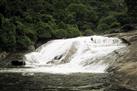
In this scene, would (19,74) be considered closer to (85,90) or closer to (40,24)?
(85,90)

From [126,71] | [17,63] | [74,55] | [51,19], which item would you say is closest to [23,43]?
[17,63]

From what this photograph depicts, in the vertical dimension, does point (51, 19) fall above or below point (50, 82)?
above

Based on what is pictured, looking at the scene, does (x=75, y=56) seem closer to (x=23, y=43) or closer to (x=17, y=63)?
(x=17, y=63)

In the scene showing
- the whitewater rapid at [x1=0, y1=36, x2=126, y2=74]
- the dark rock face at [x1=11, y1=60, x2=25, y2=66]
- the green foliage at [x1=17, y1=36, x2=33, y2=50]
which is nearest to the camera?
the whitewater rapid at [x1=0, y1=36, x2=126, y2=74]

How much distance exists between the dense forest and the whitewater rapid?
438cm

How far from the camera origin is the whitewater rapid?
39631mm

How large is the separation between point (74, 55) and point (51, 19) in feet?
79.4

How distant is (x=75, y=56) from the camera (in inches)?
1829

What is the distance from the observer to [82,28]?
81438 mm

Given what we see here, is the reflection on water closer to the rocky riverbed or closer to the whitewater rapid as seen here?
the rocky riverbed

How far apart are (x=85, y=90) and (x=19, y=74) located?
10.6m

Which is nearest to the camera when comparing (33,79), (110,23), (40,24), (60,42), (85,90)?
(85,90)

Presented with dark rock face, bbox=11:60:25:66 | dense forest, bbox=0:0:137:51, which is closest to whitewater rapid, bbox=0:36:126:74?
dark rock face, bbox=11:60:25:66

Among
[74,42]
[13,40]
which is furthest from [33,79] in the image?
[13,40]
